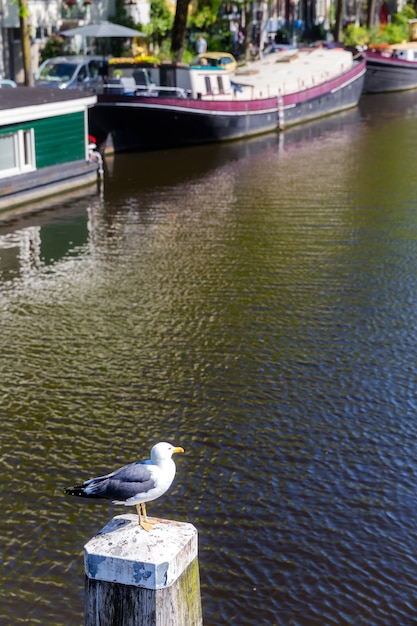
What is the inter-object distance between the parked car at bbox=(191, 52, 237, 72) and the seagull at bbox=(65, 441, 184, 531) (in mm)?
36354

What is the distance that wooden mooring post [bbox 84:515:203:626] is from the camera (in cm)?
571

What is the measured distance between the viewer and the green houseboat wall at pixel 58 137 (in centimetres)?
2900

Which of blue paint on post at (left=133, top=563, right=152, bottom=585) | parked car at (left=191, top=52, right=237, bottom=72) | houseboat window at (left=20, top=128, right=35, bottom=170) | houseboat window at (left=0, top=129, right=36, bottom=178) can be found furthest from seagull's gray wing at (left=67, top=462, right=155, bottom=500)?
parked car at (left=191, top=52, right=237, bottom=72)

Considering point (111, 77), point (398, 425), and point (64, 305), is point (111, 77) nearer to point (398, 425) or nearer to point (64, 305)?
point (64, 305)

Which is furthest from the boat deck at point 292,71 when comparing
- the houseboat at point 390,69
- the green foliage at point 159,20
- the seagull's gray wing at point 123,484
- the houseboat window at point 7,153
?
the seagull's gray wing at point 123,484

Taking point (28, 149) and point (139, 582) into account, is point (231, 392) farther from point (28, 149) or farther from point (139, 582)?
point (28, 149)

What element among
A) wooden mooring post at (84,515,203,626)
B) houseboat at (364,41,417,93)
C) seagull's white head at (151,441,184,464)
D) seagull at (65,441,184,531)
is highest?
wooden mooring post at (84,515,203,626)

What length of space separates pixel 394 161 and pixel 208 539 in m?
25.6

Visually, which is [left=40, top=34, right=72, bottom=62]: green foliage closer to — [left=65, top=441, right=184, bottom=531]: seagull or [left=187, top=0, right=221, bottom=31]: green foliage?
[left=187, top=0, right=221, bottom=31]: green foliage

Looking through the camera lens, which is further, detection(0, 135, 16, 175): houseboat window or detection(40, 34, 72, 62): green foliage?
detection(40, 34, 72, 62): green foliage

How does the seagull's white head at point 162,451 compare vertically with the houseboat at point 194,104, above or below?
above

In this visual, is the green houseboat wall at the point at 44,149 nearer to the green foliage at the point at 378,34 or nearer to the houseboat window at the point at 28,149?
the houseboat window at the point at 28,149

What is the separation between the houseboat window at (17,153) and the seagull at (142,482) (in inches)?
810

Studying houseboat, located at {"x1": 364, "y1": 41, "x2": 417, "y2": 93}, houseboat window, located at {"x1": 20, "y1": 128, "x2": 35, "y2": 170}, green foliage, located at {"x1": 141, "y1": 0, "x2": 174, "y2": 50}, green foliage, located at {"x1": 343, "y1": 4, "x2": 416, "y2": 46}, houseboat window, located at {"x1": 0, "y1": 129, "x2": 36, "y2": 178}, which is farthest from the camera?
green foliage, located at {"x1": 343, "y1": 4, "x2": 416, "y2": 46}
